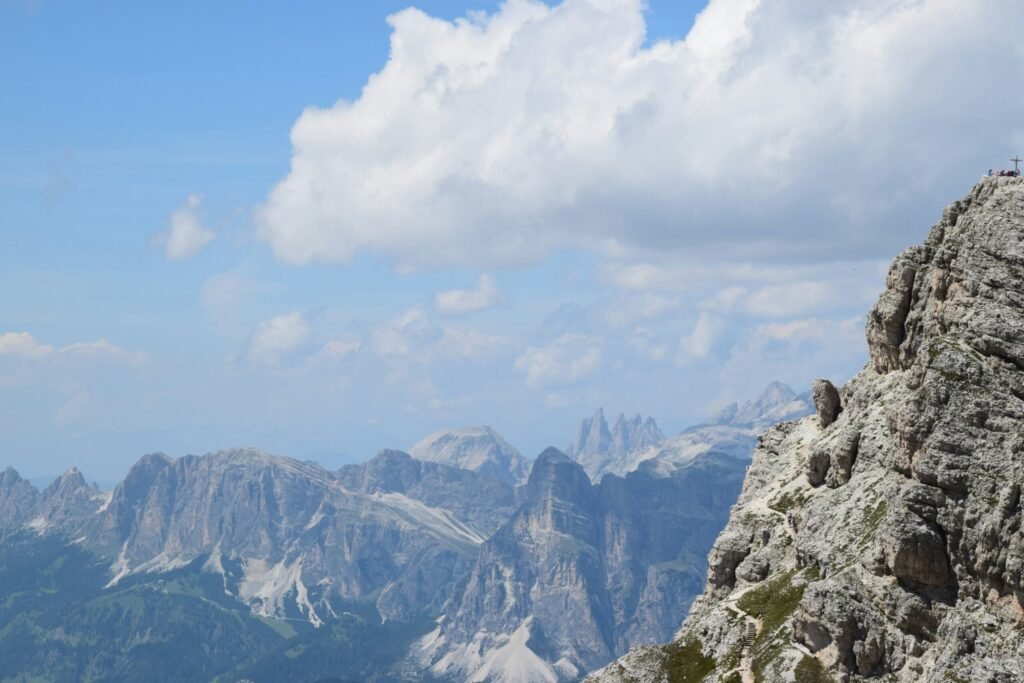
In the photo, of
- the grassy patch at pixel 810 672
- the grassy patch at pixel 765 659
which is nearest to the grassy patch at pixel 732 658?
the grassy patch at pixel 765 659

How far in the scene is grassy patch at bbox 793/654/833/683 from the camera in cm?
14675

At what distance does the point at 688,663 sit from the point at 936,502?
171 ft

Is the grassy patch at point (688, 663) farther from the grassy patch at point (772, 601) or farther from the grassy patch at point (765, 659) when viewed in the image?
the grassy patch at point (765, 659)

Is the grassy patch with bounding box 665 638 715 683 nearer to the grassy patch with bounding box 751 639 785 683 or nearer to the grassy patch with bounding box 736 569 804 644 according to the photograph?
the grassy patch with bounding box 736 569 804 644

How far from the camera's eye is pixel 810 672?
14838 cm

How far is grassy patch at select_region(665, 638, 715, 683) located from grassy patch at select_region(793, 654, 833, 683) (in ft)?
70.0

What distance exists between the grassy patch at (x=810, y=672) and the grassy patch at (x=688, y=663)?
70.0ft

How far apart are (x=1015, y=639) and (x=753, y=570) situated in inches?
2530

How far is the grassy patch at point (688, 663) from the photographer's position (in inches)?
6772

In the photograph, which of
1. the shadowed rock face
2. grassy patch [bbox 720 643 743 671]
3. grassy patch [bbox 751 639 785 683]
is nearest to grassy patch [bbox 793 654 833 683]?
the shadowed rock face

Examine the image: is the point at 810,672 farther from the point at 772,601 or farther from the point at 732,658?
the point at 772,601

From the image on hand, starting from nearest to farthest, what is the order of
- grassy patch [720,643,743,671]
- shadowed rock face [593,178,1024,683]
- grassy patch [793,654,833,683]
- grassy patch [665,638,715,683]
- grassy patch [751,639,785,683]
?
shadowed rock face [593,178,1024,683]
grassy patch [793,654,833,683]
grassy patch [751,639,785,683]
grassy patch [720,643,743,671]
grassy patch [665,638,715,683]

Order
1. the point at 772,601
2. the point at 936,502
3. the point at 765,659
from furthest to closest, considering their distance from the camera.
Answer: the point at 772,601, the point at 765,659, the point at 936,502

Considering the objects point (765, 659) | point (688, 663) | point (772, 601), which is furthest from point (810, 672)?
point (688, 663)
